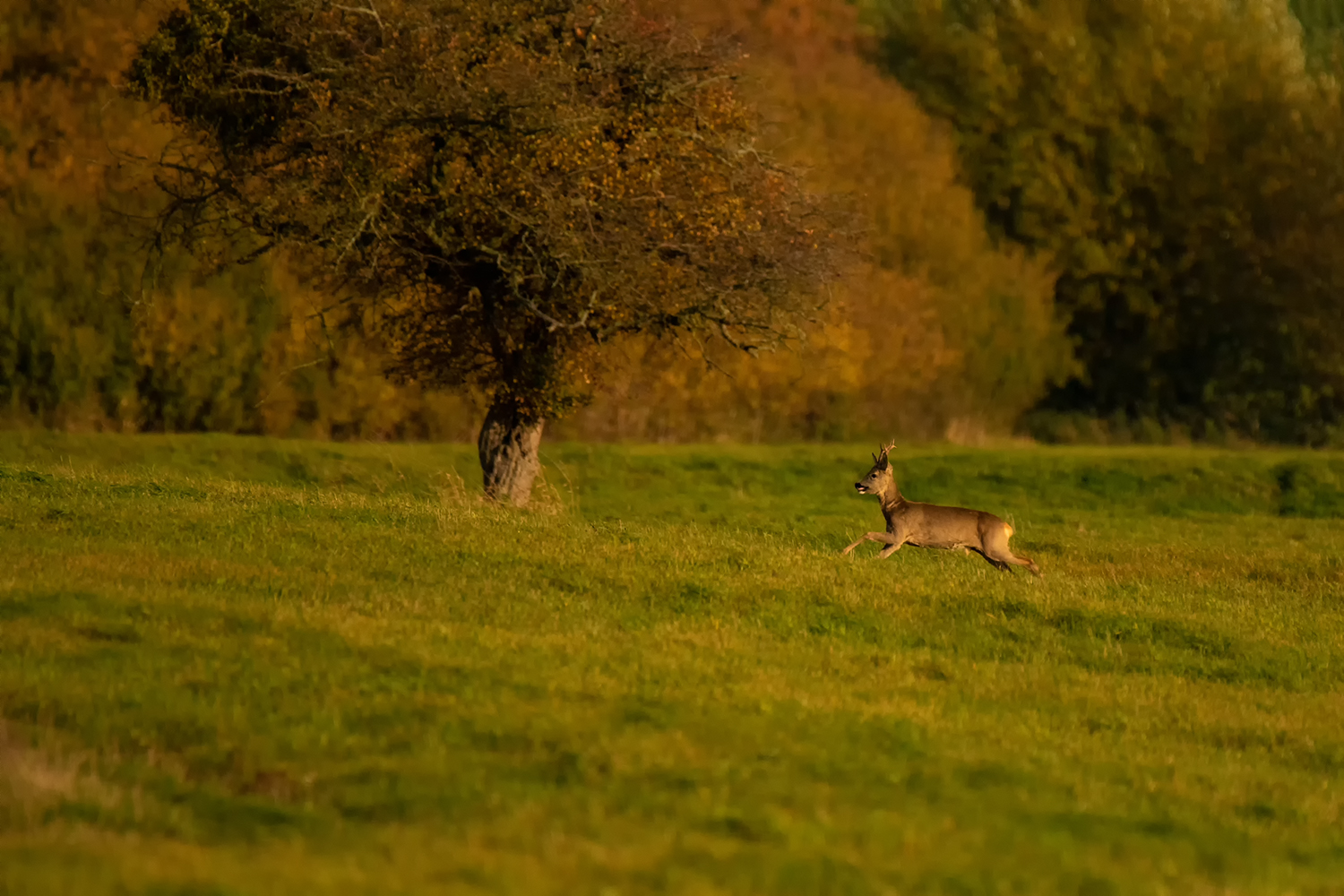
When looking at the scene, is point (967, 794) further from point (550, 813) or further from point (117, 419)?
point (117, 419)

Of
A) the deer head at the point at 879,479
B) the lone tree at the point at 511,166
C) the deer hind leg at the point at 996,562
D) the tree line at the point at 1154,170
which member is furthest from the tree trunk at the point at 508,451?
the tree line at the point at 1154,170

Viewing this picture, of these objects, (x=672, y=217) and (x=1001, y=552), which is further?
(x=672, y=217)

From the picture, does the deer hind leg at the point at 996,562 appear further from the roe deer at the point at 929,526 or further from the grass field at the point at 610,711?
the grass field at the point at 610,711

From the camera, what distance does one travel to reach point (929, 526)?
19531mm

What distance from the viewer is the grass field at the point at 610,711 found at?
899 centimetres

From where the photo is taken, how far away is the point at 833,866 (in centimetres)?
884

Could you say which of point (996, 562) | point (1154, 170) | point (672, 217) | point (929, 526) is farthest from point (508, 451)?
point (1154, 170)

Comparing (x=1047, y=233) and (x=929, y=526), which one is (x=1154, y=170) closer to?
(x=1047, y=233)

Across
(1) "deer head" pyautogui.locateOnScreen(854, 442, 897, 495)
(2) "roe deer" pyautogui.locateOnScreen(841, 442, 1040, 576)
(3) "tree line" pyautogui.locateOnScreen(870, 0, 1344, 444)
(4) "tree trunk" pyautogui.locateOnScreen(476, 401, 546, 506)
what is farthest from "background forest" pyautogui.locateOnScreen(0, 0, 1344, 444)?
(2) "roe deer" pyautogui.locateOnScreen(841, 442, 1040, 576)

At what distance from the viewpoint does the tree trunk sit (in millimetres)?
25438

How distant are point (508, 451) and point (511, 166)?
4725 millimetres

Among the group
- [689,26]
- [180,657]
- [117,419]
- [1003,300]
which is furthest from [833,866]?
[1003,300]

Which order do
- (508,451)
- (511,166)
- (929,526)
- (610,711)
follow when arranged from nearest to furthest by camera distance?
(610,711) < (929,526) < (511,166) < (508,451)

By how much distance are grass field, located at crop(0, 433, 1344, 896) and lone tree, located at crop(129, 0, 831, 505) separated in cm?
329
